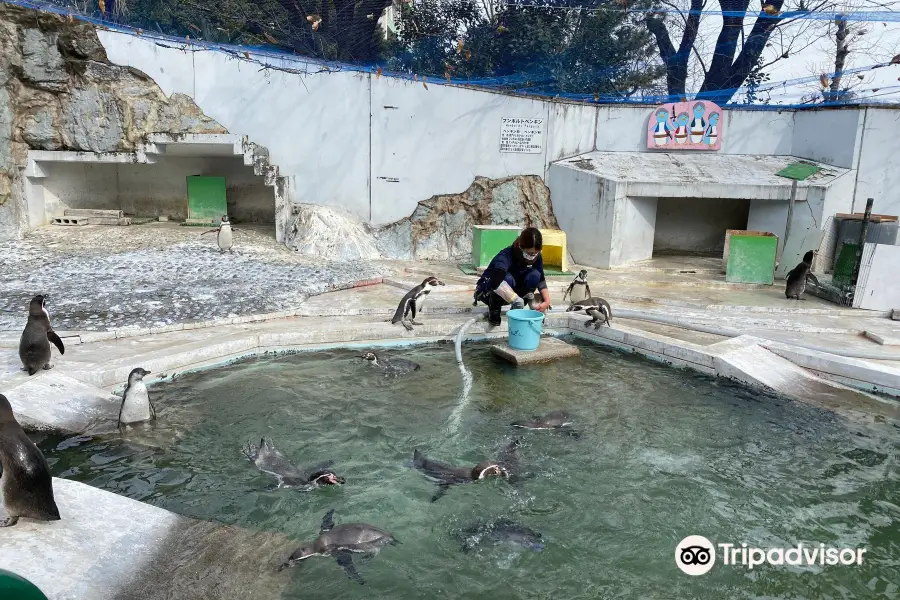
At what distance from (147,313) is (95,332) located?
0.96 metres

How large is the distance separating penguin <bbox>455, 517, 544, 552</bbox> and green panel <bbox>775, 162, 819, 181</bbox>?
1044 cm

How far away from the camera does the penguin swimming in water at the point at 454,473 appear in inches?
175

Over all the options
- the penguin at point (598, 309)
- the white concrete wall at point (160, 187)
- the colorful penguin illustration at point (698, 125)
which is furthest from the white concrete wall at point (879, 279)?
the white concrete wall at point (160, 187)

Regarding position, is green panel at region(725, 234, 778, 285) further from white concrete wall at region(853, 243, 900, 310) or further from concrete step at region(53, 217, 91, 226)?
concrete step at region(53, 217, 91, 226)

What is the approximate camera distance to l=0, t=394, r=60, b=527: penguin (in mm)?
3377

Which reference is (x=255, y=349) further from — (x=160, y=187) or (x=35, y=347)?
(x=160, y=187)

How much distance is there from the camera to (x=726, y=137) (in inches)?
523

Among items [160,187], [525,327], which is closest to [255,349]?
[525,327]

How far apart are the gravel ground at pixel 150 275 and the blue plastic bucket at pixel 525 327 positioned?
316cm

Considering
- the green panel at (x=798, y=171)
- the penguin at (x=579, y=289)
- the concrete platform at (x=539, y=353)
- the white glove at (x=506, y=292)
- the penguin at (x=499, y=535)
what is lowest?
the penguin at (x=499, y=535)

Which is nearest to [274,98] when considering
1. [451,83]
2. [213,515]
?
[451,83]

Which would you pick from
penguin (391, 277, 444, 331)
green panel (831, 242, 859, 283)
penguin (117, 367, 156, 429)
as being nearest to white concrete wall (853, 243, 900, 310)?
green panel (831, 242, 859, 283)

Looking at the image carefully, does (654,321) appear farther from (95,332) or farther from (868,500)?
(95,332)

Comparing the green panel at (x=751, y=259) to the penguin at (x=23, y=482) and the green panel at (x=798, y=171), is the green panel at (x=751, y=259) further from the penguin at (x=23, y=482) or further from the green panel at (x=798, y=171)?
the penguin at (x=23, y=482)
